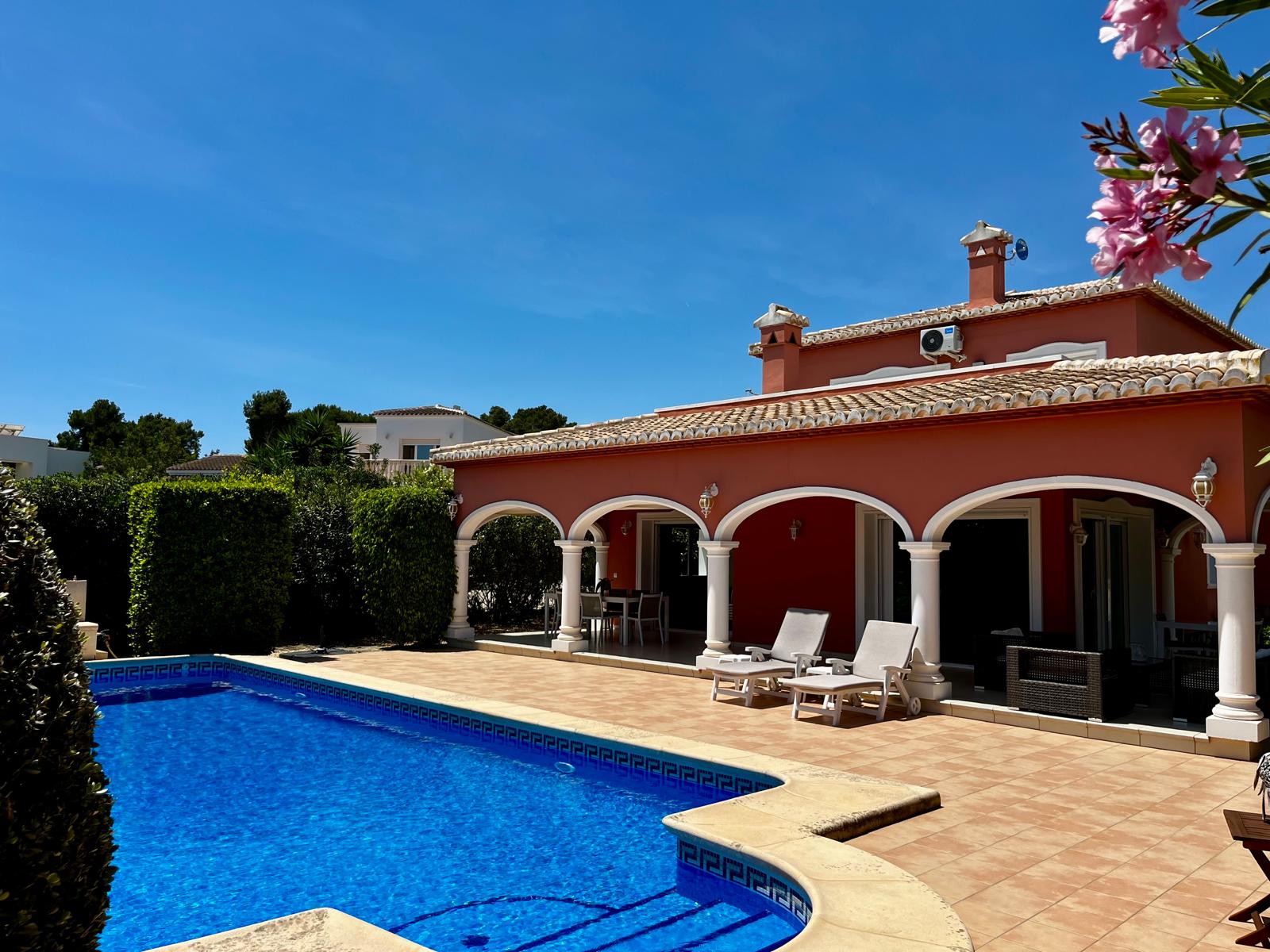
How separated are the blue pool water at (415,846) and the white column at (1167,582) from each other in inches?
458

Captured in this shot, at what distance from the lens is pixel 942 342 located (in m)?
18.3

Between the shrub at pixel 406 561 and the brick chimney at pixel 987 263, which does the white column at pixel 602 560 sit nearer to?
the shrub at pixel 406 561

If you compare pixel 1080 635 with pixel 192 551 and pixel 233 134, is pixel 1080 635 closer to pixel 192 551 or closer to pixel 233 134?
pixel 192 551

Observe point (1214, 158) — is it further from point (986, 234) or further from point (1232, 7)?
point (986, 234)

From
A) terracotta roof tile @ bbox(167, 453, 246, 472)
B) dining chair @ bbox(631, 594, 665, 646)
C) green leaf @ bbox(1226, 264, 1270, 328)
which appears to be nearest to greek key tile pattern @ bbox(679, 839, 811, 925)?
green leaf @ bbox(1226, 264, 1270, 328)

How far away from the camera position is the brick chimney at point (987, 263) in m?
19.0

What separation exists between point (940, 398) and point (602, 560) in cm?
1129

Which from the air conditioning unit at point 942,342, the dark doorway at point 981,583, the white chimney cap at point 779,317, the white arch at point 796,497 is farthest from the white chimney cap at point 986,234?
the white arch at point 796,497

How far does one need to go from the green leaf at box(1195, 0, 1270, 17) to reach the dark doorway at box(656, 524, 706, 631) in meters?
18.0

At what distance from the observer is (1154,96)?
1.64 m

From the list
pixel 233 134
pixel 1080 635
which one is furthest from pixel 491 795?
pixel 233 134

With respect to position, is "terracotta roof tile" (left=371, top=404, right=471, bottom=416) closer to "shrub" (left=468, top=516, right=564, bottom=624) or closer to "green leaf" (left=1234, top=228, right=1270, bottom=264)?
"shrub" (left=468, top=516, right=564, bottom=624)

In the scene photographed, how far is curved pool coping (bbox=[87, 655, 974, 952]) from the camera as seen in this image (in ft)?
14.0

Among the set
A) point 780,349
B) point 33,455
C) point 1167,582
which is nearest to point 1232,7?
point 1167,582
